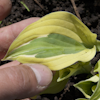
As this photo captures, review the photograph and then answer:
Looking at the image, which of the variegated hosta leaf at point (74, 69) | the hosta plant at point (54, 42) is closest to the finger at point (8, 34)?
the hosta plant at point (54, 42)

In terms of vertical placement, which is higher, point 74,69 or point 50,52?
point 50,52

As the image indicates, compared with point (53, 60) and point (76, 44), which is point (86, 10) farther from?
point (53, 60)

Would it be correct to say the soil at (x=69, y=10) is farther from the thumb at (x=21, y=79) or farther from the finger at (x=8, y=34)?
the thumb at (x=21, y=79)

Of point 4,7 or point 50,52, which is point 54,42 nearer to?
point 50,52

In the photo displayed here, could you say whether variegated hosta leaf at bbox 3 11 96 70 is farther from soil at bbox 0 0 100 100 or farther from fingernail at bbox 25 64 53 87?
soil at bbox 0 0 100 100

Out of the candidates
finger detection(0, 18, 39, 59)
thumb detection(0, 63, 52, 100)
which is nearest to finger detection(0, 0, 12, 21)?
finger detection(0, 18, 39, 59)

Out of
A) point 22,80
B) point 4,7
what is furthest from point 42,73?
point 4,7

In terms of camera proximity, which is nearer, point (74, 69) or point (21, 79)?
point (21, 79)
